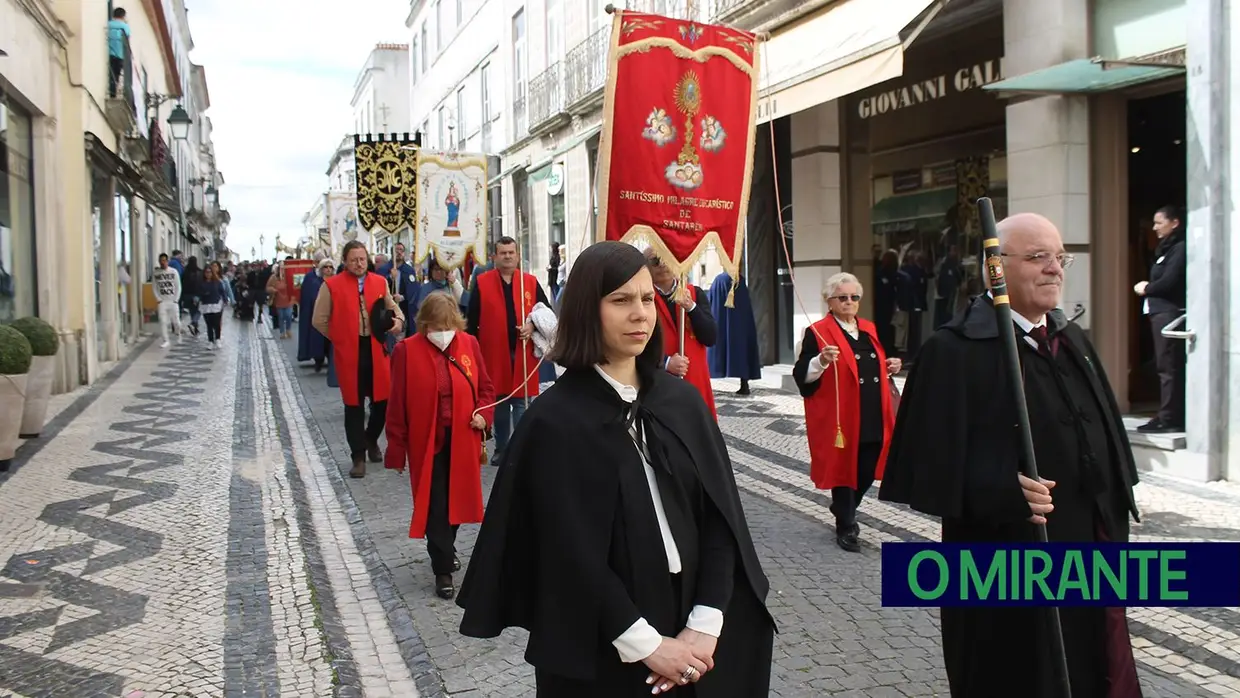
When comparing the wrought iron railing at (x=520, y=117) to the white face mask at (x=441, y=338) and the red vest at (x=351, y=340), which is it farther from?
the white face mask at (x=441, y=338)

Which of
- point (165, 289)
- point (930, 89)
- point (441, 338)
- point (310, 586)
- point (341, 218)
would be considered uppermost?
point (930, 89)

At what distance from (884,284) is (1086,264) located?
18.3 ft

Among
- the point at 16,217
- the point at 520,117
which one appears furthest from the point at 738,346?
the point at 520,117

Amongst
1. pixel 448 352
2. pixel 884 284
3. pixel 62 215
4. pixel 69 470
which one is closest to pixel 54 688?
pixel 448 352

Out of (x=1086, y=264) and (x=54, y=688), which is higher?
(x=1086, y=264)

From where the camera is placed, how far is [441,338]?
5.89 m

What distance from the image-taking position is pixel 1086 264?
926cm

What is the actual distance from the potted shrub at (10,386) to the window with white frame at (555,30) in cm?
1621

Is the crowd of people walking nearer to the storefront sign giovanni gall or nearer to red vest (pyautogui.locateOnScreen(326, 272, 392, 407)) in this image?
red vest (pyautogui.locateOnScreen(326, 272, 392, 407))

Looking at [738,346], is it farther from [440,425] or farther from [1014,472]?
[1014,472]

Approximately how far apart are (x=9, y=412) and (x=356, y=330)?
2790 mm

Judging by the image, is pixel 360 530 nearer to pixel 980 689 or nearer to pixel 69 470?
pixel 69 470

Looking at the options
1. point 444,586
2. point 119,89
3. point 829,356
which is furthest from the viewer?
point 119,89

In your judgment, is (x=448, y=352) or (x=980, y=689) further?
(x=448, y=352)
